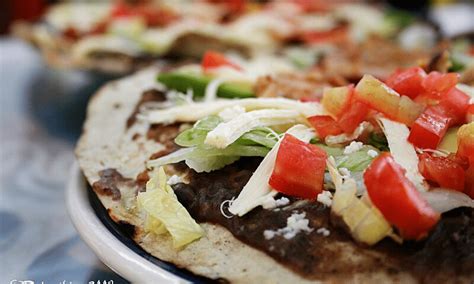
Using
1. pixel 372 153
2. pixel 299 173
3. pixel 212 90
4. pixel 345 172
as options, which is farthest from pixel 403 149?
pixel 212 90

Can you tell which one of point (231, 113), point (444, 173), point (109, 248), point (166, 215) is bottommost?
point (109, 248)

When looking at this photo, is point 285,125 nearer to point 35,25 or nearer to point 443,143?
point 443,143

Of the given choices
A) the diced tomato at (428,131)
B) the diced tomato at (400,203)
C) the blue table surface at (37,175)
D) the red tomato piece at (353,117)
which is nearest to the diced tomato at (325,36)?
the blue table surface at (37,175)

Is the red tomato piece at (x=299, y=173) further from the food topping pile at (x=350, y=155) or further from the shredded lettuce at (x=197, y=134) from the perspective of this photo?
the shredded lettuce at (x=197, y=134)

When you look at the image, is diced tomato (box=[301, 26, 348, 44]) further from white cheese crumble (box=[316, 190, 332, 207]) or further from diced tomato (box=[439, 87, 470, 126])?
white cheese crumble (box=[316, 190, 332, 207])

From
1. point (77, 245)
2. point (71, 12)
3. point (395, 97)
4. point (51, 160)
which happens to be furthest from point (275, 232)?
point (71, 12)

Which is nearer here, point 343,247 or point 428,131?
point 343,247

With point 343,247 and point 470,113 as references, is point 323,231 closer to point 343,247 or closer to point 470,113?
point 343,247

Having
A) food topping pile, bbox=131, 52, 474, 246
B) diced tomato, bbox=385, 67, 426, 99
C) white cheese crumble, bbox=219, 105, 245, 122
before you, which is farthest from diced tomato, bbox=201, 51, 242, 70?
diced tomato, bbox=385, 67, 426, 99
